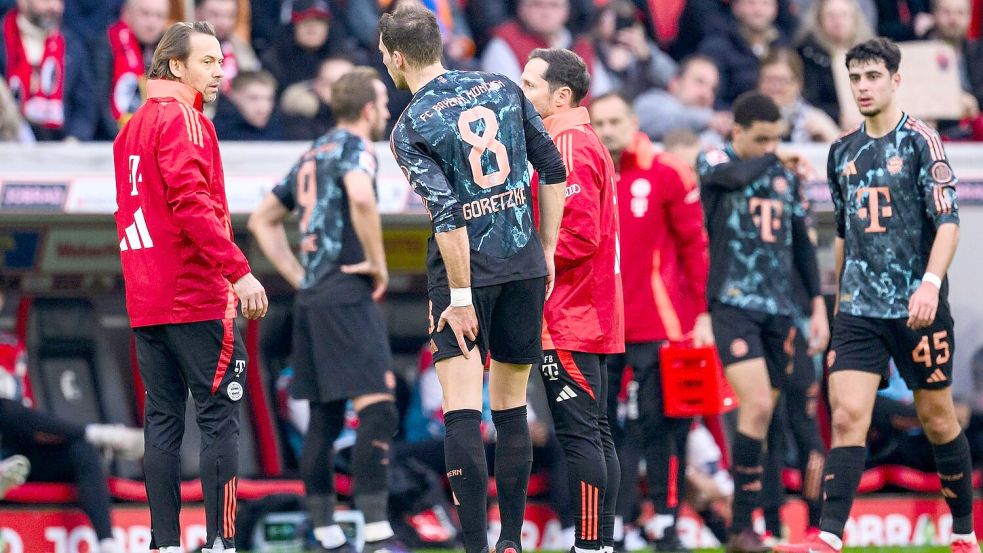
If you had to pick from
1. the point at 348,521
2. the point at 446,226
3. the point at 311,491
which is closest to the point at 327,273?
the point at 311,491

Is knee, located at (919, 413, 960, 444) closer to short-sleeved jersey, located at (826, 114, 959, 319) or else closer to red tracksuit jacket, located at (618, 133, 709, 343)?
short-sleeved jersey, located at (826, 114, 959, 319)

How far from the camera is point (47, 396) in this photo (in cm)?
977

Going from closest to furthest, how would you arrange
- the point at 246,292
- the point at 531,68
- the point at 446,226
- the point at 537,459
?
the point at 446,226
the point at 246,292
the point at 531,68
the point at 537,459

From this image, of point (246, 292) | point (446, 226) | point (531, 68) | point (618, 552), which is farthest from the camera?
point (618, 552)

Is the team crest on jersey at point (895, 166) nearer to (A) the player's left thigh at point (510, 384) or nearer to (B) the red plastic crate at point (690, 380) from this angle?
(A) the player's left thigh at point (510, 384)

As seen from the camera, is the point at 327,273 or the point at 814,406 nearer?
the point at 327,273

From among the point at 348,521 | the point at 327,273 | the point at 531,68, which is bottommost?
the point at 348,521

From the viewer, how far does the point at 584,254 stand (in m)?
6.00

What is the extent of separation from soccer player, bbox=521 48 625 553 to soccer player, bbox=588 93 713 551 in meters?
2.10

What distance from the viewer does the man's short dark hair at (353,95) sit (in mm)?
7770

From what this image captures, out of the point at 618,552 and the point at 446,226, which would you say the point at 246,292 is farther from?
the point at 618,552

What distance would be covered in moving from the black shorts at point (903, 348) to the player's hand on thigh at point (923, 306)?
0.23 meters

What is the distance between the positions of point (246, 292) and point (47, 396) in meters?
4.51

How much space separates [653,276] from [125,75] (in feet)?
11.8
